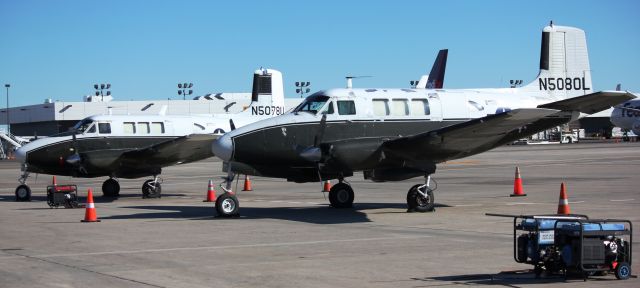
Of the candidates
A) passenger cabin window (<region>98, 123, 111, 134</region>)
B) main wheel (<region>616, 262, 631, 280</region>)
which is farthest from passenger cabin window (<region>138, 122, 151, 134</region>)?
main wheel (<region>616, 262, 631, 280</region>)

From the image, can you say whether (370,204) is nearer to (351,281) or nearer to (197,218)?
(197,218)

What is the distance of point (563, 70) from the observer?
2538 centimetres

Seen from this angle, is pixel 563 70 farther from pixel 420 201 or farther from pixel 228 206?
pixel 228 206

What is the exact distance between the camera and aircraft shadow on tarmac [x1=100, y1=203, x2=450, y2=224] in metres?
21.4

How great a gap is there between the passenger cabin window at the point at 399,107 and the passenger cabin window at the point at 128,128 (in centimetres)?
1284

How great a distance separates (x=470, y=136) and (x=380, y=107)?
109 inches

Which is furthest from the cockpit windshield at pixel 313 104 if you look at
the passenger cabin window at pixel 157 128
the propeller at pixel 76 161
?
the passenger cabin window at pixel 157 128

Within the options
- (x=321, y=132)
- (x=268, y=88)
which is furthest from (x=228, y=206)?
(x=268, y=88)

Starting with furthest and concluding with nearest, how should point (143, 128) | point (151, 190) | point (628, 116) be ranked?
point (628, 116) → point (143, 128) → point (151, 190)

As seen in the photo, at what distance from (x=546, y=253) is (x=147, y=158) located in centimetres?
2063

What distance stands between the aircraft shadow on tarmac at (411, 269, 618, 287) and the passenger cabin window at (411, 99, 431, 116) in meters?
11.2

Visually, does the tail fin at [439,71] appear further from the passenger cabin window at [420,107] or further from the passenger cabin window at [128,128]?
the passenger cabin window at [420,107]

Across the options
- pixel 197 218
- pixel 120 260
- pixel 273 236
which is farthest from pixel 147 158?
pixel 120 260

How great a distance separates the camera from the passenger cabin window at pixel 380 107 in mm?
22812
